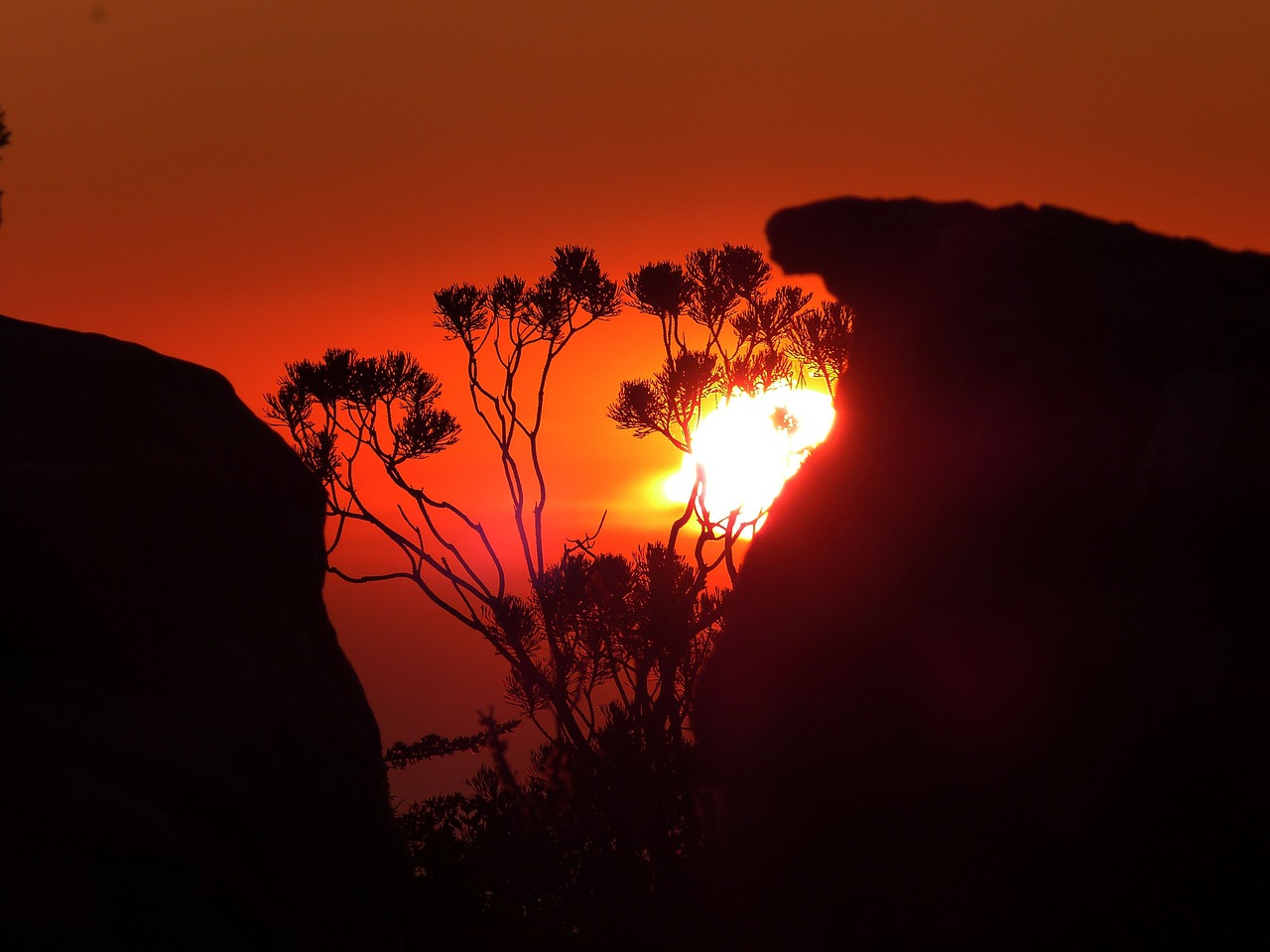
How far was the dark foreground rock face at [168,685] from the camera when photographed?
3.67m

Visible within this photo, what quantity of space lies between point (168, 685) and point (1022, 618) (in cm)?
370

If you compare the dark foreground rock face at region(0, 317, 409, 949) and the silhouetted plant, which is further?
the silhouetted plant

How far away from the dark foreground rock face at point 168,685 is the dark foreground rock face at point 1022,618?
2222mm

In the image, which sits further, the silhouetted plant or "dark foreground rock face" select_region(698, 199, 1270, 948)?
the silhouetted plant

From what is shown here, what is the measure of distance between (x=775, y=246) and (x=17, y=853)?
3.93 m

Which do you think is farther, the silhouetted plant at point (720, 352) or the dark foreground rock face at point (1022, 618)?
the silhouetted plant at point (720, 352)

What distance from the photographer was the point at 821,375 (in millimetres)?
14922

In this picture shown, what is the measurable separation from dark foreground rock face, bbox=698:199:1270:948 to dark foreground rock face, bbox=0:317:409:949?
7.29ft

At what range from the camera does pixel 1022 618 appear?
13.1 feet

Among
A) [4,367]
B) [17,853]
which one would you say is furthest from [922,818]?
[4,367]

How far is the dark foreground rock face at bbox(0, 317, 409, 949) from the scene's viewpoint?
367 cm

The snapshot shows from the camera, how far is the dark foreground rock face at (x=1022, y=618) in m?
3.69

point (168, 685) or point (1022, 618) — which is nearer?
point (1022, 618)

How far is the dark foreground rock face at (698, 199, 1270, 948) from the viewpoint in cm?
369
